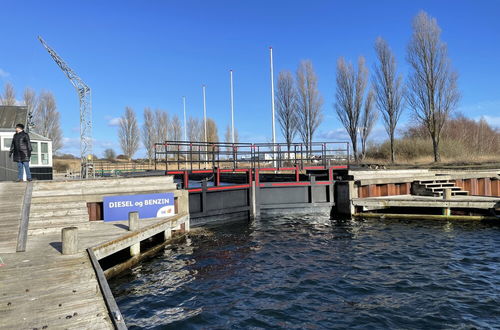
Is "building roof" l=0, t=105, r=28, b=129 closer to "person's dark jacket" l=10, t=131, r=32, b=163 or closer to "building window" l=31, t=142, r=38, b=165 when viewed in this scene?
"building window" l=31, t=142, r=38, b=165

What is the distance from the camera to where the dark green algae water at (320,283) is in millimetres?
5781

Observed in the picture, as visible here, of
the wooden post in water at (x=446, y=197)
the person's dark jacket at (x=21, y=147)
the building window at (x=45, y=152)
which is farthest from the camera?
the building window at (x=45, y=152)

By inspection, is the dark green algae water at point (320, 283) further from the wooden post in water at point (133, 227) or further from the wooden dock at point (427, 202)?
the wooden dock at point (427, 202)

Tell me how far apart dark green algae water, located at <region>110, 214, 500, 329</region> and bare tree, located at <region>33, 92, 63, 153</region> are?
50.5 meters

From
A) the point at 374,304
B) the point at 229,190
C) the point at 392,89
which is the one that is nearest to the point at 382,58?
the point at 392,89

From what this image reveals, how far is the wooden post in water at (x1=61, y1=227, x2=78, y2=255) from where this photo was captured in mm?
6676

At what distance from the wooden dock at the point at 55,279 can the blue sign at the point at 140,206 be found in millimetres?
1408

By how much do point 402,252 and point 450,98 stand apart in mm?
25735

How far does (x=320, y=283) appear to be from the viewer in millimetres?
7484

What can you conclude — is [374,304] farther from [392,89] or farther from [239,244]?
[392,89]

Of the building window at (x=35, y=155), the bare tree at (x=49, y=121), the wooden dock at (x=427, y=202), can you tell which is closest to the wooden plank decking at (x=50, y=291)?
the building window at (x=35, y=155)

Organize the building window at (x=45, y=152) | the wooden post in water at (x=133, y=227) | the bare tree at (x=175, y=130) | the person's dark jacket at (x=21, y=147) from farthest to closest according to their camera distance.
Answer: the bare tree at (x=175, y=130), the building window at (x=45, y=152), the person's dark jacket at (x=21, y=147), the wooden post in water at (x=133, y=227)

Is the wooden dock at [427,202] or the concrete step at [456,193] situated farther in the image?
the concrete step at [456,193]

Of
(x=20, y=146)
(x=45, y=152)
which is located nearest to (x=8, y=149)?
(x=45, y=152)
